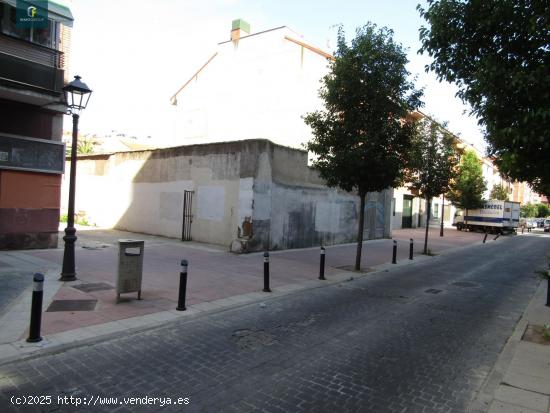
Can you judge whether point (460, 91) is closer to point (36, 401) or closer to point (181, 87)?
point (36, 401)

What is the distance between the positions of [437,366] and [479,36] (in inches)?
193

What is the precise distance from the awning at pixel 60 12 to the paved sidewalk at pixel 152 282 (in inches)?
292

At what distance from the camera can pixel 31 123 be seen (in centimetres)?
Result: 1298

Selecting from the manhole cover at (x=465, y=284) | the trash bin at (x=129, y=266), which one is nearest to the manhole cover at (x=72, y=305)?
the trash bin at (x=129, y=266)

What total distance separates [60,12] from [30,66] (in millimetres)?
2364

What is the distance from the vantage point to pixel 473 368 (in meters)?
5.53

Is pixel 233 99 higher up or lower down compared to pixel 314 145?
higher up

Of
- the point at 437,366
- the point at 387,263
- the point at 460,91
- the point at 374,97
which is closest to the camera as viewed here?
the point at 437,366

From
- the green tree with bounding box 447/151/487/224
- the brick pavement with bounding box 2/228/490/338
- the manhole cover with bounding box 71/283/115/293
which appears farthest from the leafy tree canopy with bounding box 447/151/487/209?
the manhole cover with bounding box 71/283/115/293

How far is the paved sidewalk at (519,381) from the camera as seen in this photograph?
4402 mm

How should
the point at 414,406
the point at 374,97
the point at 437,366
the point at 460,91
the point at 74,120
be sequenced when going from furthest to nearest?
1. the point at 374,97
2. the point at 74,120
3. the point at 460,91
4. the point at 437,366
5. the point at 414,406

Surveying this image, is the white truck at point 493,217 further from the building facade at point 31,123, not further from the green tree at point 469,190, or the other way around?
the building facade at point 31,123

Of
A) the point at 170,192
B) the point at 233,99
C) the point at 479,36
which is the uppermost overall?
the point at 233,99

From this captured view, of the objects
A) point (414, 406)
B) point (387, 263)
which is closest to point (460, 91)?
point (414, 406)
